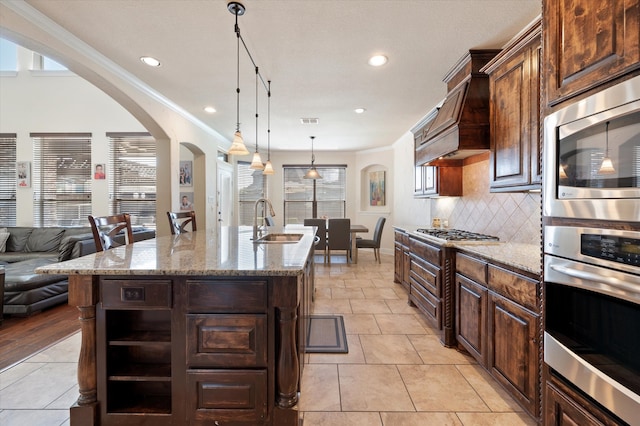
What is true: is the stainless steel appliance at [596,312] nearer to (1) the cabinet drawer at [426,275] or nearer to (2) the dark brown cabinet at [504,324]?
(2) the dark brown cabinet at [504,324]

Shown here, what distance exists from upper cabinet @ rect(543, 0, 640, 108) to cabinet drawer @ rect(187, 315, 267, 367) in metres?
1.62

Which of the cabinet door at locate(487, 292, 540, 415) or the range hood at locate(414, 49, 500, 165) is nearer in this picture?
the cabinet door at locate(487, 292, 540, 415)

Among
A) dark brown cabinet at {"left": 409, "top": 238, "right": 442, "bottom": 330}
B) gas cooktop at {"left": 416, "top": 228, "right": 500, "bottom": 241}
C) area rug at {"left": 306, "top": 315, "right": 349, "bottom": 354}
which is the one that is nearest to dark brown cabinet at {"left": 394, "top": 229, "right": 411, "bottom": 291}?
dark brown cabinet at {"left": 409, "top": 238, "right": 442, "bottom": 330}

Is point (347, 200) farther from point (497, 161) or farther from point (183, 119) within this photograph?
point (497, 161)

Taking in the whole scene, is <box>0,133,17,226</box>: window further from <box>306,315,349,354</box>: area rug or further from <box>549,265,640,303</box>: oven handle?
<box>549,265,640,303</box>: oven handle

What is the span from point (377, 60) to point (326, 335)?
2.71 m

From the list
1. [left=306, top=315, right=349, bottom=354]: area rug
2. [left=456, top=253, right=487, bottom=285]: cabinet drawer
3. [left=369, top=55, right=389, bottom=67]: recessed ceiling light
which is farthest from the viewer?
[left=369, top=55, right=389, bottom=67]: recessed ceiling light

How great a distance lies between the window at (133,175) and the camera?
18.3 ft

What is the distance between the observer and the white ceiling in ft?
6.91

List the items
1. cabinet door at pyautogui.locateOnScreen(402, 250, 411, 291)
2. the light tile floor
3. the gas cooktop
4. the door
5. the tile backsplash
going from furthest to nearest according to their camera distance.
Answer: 1. the door
2. cabinet door at pyautogui.locateOnScreen(402, 250, 411, 291)
3. the gas cooktop
4. the tile backsplash
5. the light tile floor

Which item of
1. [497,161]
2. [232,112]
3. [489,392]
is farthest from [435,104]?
[489,392]

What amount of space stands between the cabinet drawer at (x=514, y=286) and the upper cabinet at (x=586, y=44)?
0.93 meters

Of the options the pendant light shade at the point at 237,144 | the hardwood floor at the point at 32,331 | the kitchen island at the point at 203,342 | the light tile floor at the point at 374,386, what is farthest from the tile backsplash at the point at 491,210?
the hardwood floor at the point at 32,331

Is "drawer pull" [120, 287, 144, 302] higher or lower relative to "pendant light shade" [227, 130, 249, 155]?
lower
